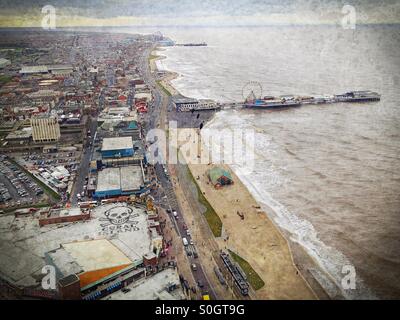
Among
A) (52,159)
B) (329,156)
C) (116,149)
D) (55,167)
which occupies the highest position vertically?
(116,149)

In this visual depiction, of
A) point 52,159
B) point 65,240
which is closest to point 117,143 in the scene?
point 52,159

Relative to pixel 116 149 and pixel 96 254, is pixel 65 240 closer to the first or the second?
pixel 96 254

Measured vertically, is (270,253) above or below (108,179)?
below

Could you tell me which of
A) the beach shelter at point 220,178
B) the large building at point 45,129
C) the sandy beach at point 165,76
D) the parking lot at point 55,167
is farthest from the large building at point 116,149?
the sandy beach at point 165,76

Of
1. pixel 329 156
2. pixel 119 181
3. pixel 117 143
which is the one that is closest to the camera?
pixel 119 181
